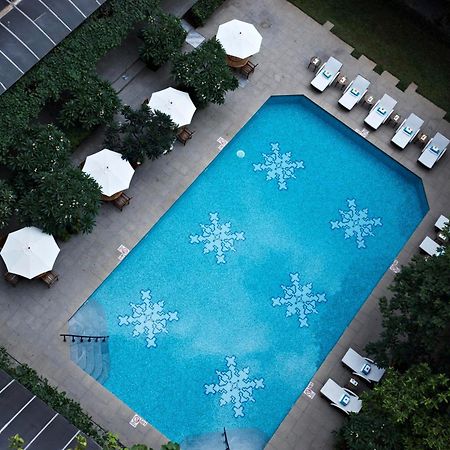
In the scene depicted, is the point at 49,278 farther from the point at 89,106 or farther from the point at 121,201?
the point at 89,106

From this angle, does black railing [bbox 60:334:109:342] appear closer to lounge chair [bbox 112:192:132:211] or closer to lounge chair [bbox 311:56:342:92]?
lounge chair [bbox 112:192:132:211]

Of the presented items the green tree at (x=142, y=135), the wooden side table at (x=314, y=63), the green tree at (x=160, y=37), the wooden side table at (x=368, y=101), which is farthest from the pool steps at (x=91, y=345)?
the wooden side table at (x=368, y=101)

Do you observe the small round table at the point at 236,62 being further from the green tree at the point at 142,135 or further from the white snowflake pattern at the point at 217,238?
the white snowflake pattern at the point at 217,238

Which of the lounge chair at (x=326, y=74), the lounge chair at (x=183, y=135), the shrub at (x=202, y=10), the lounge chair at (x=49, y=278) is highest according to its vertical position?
the lounge chair at (x=326, y=74)

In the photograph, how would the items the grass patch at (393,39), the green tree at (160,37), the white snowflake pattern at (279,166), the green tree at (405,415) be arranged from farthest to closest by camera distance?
the grass patch at (393,39) → the white snowflake pattern at (279,166) → the green tree at (160,37) → the green tree at (405,415)

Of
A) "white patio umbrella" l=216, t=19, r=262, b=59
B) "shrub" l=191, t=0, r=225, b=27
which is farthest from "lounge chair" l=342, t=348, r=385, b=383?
"shrub" l=191, t=0, r=225, b=27
